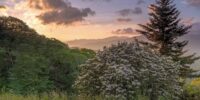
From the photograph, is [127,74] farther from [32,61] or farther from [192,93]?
[32,61]

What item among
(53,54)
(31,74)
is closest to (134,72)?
(31,74)

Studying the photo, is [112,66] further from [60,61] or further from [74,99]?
[60,61]

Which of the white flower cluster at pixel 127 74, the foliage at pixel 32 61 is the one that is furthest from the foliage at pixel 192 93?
the foliage at pixel 32 61

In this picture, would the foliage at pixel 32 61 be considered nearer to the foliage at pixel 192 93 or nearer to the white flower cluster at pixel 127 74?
the foliage at pixel 192 93

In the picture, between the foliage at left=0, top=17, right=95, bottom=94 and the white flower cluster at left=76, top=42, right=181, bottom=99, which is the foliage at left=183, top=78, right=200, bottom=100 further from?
the foliage at left=0, top=17, right=95, bottom=94

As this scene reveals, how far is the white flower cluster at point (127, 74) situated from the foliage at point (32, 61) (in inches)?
371

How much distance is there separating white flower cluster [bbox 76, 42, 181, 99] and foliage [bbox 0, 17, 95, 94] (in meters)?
9.41

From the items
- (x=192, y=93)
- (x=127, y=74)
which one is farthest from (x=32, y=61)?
(x=127, y=74)

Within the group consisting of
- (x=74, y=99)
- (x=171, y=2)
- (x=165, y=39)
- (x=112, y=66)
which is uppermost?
(x=171, y=2)

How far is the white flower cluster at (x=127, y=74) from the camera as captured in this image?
21781 mm

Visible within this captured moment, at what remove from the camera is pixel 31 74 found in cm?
3325

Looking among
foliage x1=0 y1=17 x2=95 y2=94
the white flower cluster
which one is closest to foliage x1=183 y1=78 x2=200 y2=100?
the white flower cluster

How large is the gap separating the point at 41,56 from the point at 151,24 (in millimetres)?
17059

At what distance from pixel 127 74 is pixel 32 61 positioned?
13.4m
